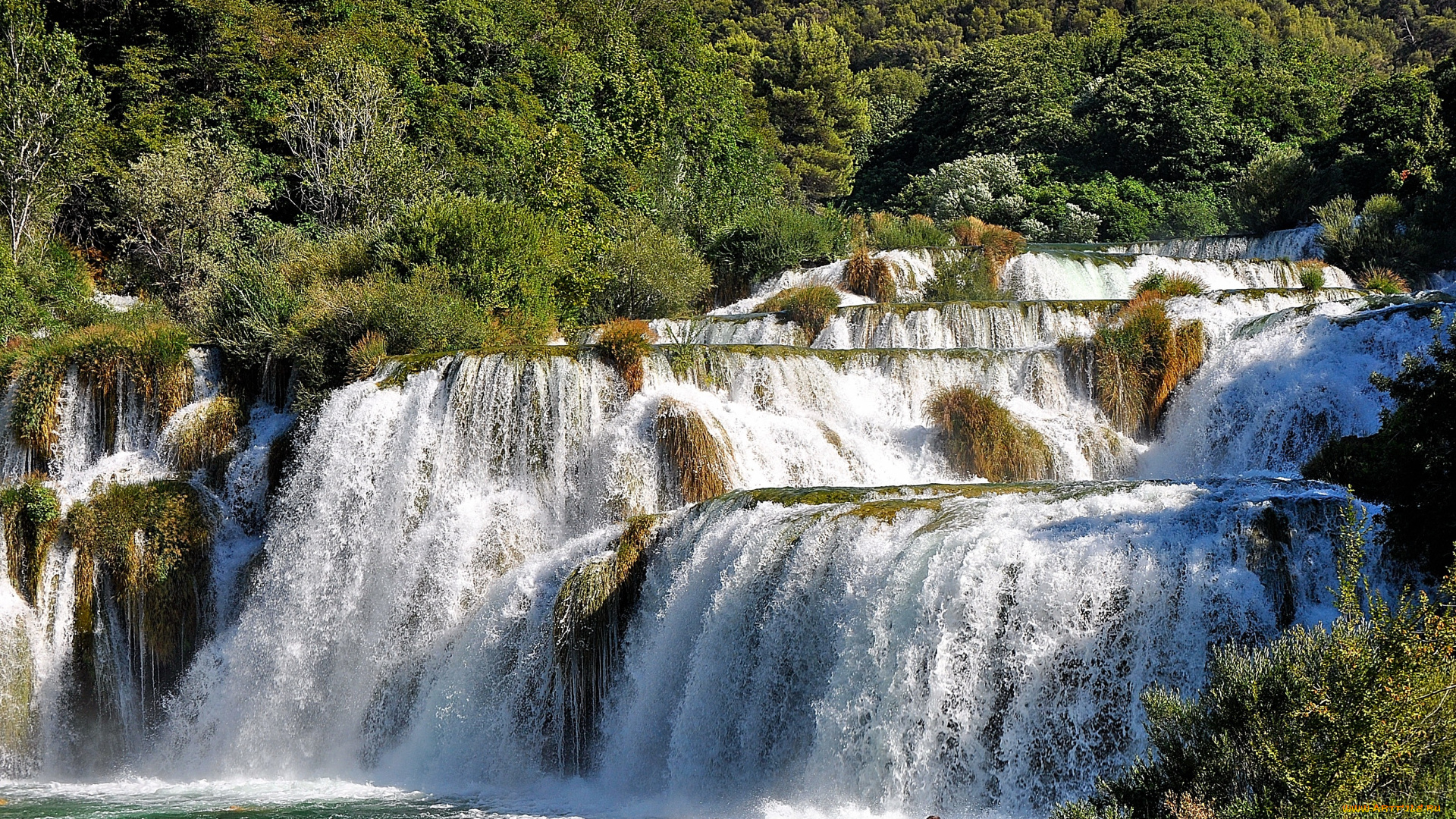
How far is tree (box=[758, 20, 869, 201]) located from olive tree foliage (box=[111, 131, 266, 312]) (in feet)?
94.0

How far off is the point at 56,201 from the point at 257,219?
392 cm

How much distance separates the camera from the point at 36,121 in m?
24.0

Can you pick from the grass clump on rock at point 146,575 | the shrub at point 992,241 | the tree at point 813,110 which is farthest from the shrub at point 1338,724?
the tree at point 813,110

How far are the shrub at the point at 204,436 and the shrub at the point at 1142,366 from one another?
40.9 feet

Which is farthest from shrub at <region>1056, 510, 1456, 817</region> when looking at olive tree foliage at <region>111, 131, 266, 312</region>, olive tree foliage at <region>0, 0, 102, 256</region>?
olive tree foliage at <region>0, 0, 102, 256</region>

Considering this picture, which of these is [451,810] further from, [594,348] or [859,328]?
[859,328]

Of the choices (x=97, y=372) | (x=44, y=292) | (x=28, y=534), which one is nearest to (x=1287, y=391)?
(x=97, y=372)

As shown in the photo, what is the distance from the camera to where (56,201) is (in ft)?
79.7

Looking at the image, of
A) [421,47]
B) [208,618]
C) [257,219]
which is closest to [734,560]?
[208,618]

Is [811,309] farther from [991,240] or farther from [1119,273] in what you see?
[991,240]

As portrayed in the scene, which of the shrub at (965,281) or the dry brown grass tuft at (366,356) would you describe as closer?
the dry brown grass tuft at (366,356)

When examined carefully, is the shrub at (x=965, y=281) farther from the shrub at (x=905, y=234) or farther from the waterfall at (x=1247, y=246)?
the waterfall at (x=1247, y=246)

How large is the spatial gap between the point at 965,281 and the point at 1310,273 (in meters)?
6.28

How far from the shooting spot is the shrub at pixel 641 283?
76.6ft
